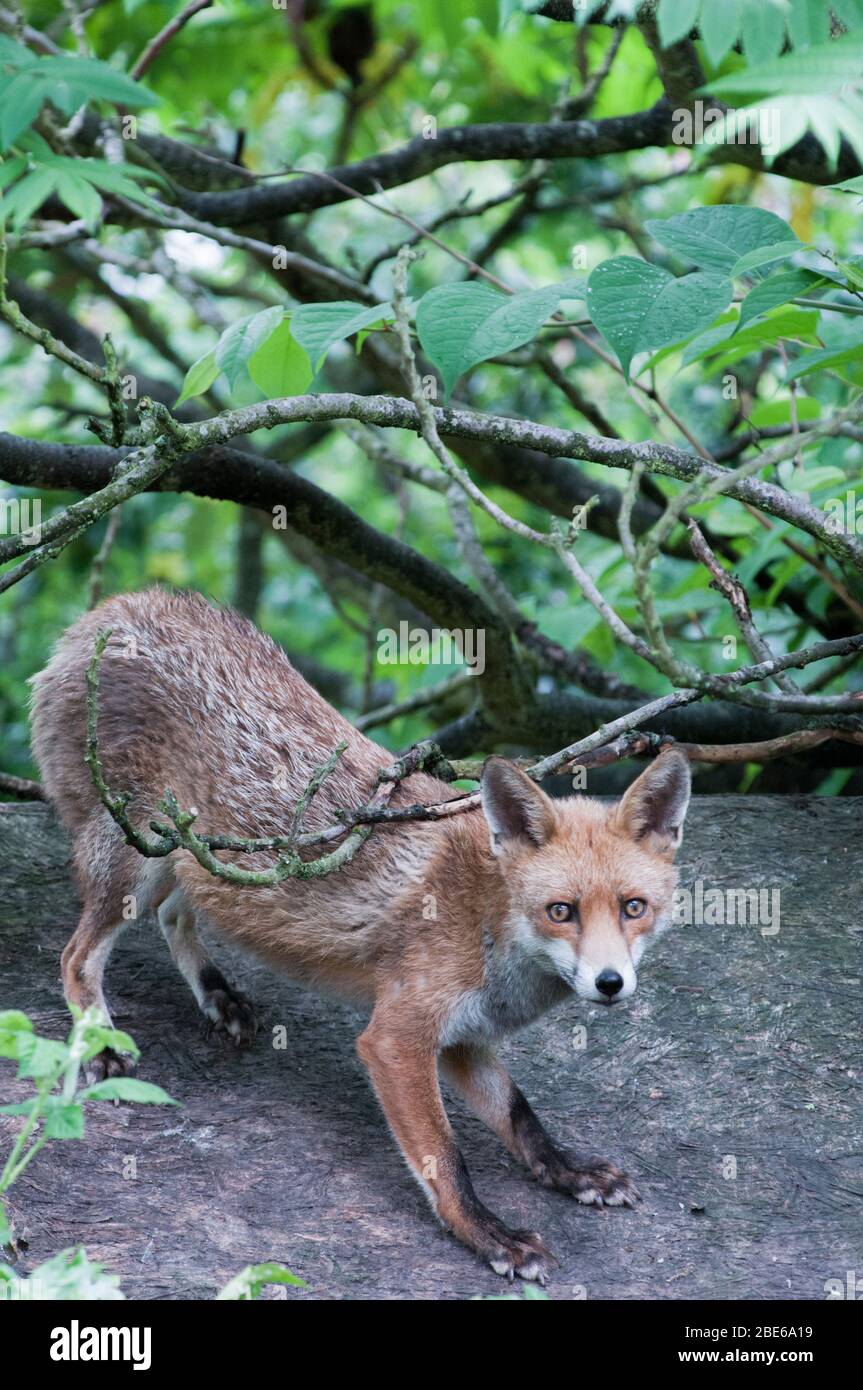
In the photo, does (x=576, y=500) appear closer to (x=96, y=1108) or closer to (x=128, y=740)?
(x=128, y=740)

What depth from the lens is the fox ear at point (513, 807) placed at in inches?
199

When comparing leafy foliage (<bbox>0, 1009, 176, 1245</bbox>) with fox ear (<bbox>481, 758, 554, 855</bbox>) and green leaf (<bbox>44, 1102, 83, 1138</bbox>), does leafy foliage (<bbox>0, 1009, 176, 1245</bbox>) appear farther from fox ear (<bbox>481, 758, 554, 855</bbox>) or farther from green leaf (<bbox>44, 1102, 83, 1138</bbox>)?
fox ear (<bbox>481, 758, 554, 855</bbox>)

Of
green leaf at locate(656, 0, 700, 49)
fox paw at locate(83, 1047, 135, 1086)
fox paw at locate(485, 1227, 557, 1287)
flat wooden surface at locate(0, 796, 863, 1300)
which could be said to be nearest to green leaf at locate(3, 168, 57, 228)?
green leaf at locate(656, 0, 700, 49)

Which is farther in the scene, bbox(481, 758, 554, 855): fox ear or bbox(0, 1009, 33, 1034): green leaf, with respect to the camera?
bbox(481, 758, 554, 855): fox ear

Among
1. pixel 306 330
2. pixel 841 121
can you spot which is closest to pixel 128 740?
pixel 306 330

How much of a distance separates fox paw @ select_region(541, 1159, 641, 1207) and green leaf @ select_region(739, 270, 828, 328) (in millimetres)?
3225

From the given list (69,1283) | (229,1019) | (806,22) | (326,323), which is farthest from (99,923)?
(806,22)

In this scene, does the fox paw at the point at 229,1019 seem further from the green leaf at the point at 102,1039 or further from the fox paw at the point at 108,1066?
the green leaf at the point at 102,1039

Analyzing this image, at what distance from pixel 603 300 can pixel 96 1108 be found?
363 centimetres

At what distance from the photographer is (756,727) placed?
7.65 m

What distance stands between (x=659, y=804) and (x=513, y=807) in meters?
0.59

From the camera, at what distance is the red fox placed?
4.98 meters

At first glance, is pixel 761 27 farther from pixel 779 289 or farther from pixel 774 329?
pixel 774 329

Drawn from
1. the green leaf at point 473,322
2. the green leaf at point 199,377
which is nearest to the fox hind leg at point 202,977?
the green leaf at point 199,377
